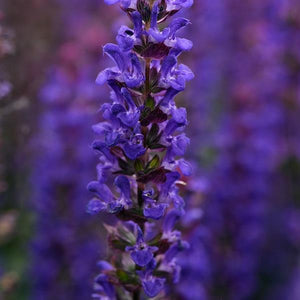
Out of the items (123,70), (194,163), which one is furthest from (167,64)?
(194,163)

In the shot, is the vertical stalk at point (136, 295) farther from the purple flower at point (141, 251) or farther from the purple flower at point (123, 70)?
the purple flower at point (123, 70)

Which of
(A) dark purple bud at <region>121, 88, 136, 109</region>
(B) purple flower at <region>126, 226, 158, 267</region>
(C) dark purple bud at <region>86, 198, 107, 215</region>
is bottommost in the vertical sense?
(B) purple flower at <region>126, 226, 158, 267</region>

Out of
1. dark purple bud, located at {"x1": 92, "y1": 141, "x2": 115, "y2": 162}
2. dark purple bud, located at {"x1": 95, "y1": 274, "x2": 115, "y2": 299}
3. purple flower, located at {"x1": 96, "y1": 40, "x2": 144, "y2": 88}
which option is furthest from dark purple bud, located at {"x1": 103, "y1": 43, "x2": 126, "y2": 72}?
dark purple bud, located at {"x1": 95, "y1": 274, "x2": 115, "y2": 299}

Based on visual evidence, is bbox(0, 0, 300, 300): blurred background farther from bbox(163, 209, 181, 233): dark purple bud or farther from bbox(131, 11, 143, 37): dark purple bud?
bbox(131, 11, 143, 37): dark purple bud

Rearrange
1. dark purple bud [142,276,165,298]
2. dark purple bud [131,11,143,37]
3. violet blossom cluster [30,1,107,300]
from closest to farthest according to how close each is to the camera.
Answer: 1. dark purple bud [131,11,143,37]
2. dark purple bud [142,276,165,298]
3. violet blossom cluster [30,1,107,300]

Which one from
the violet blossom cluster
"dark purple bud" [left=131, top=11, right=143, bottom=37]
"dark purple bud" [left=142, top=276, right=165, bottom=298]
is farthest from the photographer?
the violet blossom cluster

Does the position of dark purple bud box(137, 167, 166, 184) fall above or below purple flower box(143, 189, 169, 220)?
above

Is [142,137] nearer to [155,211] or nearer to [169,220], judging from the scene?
[155,211]

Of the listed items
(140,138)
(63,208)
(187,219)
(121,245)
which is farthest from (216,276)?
(140,138)
